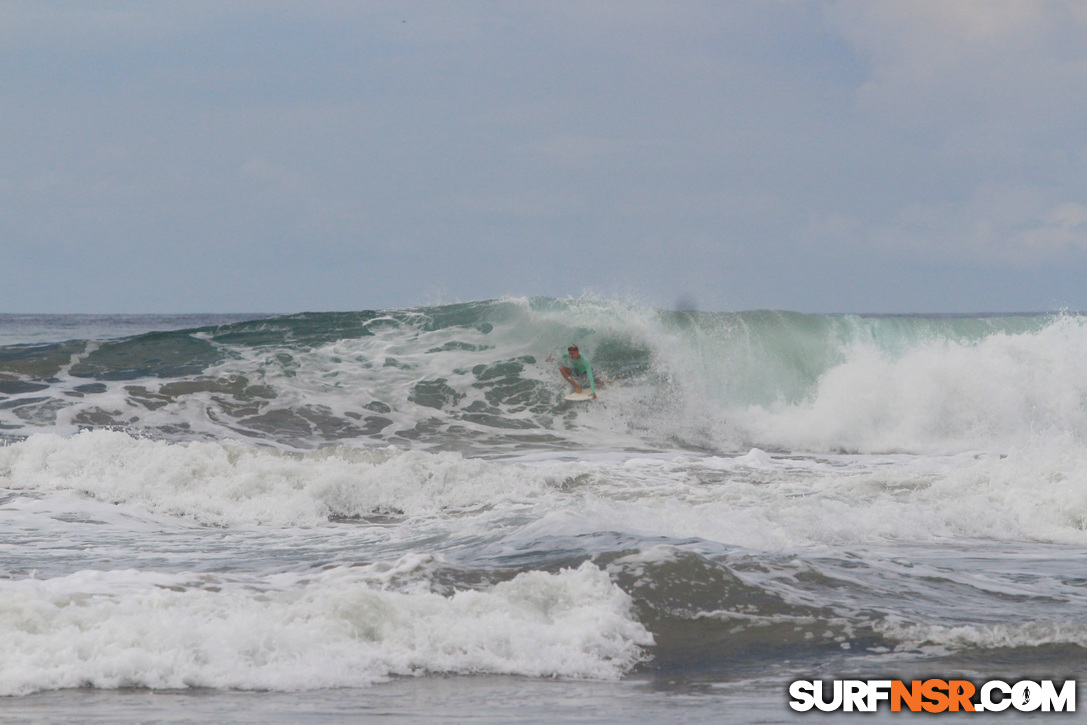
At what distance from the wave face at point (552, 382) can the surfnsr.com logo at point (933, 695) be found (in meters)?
10.2

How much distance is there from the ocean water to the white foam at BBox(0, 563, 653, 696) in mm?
16

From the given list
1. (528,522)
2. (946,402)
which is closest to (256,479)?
(528,522)

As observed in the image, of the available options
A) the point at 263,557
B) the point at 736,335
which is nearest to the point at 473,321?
Answer: the point at 736,335

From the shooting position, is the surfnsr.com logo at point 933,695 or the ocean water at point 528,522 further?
the ocean water at point 528,522

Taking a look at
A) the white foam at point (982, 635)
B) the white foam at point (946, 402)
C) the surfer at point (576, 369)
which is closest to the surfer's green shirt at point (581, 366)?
the surfer at point (576, 369)

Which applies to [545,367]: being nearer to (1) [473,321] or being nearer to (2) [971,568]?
(1) [473,321]

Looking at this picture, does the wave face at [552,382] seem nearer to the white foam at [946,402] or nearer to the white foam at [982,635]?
the white foam at [946,402]

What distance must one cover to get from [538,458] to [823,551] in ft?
22.2

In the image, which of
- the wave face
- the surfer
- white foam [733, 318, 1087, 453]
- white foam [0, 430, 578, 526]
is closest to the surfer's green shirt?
the surfer

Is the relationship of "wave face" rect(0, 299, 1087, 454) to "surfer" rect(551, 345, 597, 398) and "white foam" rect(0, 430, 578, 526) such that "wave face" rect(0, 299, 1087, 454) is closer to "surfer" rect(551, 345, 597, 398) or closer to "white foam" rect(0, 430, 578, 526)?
"surfer" rect(551, 345, 597, 398)

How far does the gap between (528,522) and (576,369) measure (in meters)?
10.2

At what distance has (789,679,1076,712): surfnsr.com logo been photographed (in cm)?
406

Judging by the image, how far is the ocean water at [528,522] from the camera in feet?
14.9

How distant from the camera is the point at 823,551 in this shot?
692 cm
